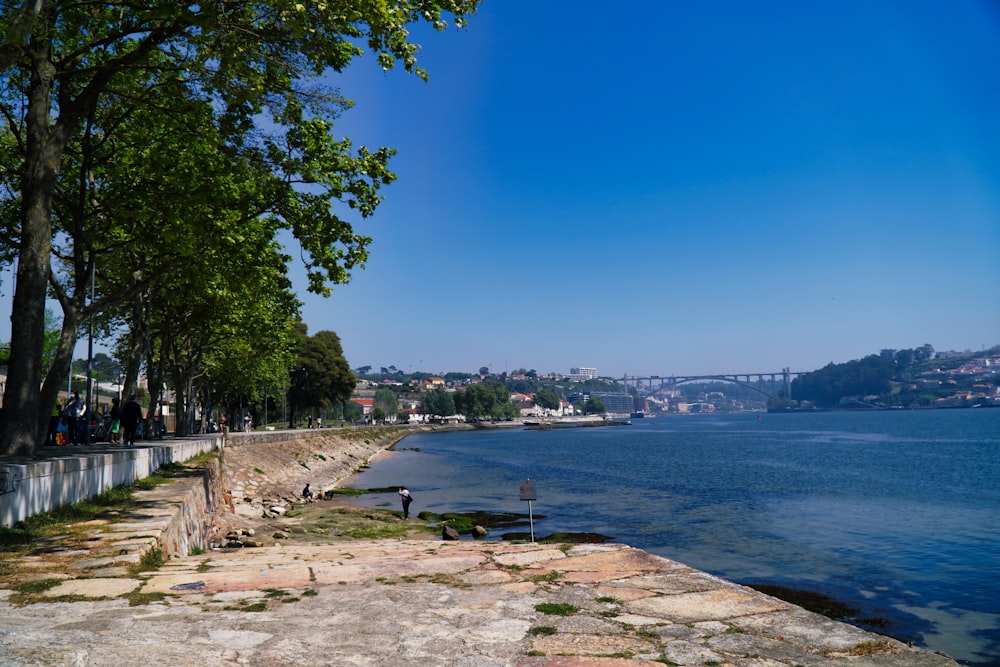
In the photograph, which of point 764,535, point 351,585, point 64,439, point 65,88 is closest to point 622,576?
point 351,585

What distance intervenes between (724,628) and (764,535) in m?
19.6

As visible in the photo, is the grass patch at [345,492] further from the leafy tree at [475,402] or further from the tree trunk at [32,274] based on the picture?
the leafy tree at [475,402]

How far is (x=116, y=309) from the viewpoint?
3092 centimetres

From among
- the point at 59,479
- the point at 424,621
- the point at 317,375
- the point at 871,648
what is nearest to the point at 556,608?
the point at 424,621

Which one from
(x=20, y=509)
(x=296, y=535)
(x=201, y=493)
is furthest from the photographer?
(x=296, y=535)

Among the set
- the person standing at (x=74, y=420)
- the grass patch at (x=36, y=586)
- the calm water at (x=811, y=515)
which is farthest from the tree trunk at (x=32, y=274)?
the calm water at (x=811, y=515)

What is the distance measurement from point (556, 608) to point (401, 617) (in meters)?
1.60

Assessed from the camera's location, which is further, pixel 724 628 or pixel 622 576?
pixel 622 576

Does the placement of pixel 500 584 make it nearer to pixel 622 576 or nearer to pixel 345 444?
pixel 622 576

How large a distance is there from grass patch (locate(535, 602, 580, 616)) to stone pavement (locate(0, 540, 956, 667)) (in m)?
0.02

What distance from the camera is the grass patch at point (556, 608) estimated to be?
6676 millimetres

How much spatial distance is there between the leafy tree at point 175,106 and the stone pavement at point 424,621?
22.6ft

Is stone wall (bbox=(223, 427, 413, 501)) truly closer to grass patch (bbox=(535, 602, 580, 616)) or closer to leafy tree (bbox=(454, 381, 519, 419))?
grass patch (bbox=(535, 602, 580, 616))

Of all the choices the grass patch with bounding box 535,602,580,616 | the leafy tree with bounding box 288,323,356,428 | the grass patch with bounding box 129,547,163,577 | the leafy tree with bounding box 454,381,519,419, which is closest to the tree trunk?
the grass patch with bounding box 129,547,163,577
